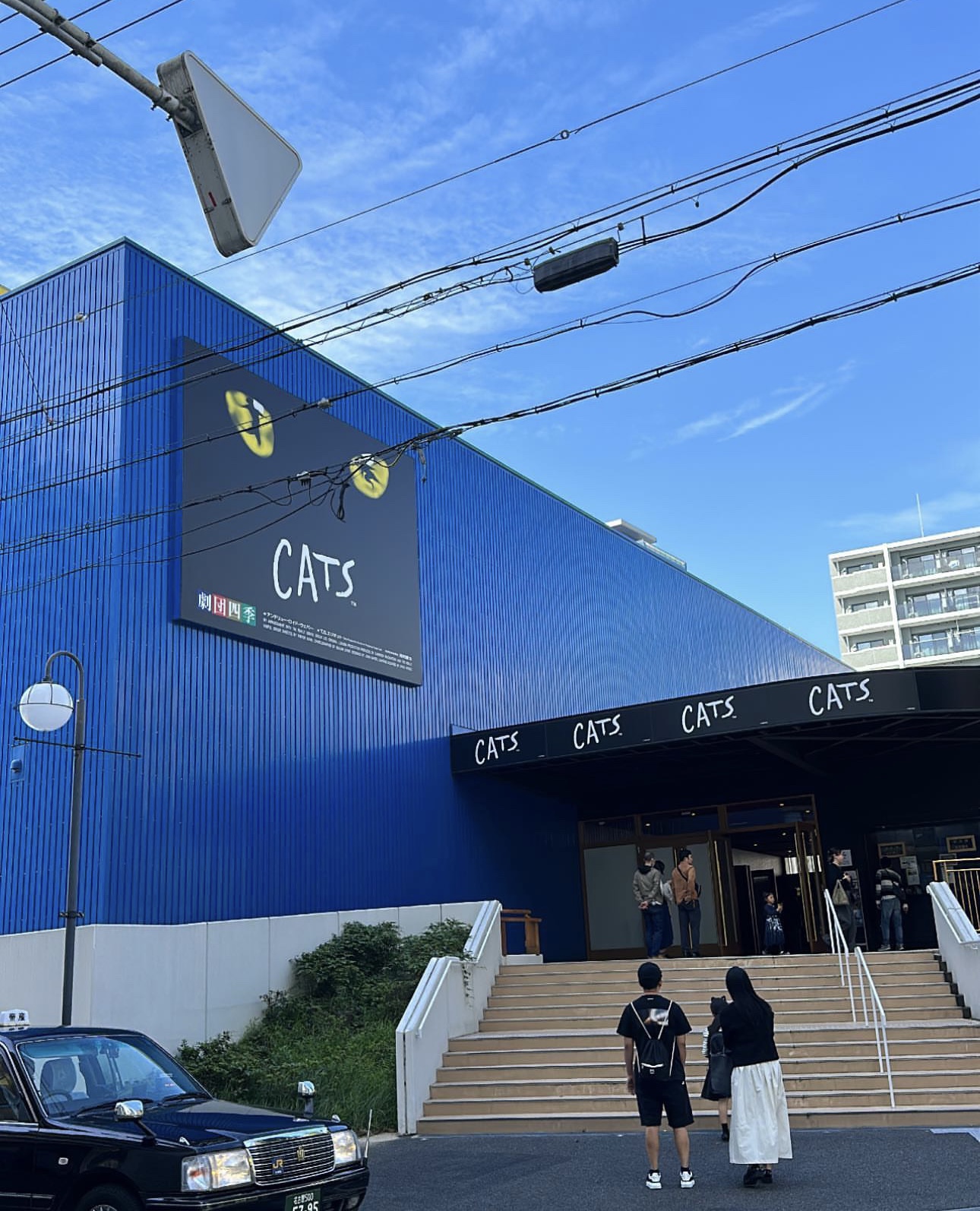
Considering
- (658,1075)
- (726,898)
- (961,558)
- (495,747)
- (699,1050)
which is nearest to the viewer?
(658,1075)

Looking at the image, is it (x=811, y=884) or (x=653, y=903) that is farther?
(x=811, y=884)

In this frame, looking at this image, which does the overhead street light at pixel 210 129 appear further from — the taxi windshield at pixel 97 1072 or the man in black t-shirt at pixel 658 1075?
the man in black t-shirt at pixel 658 1075

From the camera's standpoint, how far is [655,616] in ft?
109

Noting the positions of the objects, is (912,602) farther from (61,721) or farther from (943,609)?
(61,721)

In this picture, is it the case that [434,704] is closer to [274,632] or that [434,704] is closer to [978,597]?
[274,632]

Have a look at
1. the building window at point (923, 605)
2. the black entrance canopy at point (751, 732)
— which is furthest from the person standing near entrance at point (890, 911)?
the building window at point (923, 605)

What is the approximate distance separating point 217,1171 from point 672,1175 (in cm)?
484

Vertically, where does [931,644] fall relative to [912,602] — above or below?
below

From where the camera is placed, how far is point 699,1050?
15383 mm

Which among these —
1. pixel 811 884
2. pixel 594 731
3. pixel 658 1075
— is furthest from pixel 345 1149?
pixel 811 884

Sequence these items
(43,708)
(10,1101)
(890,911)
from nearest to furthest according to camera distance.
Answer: (10,1101)
(43,708)
(890,911)

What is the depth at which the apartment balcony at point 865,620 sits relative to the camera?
96.4 meters

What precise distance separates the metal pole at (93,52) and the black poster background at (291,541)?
1128cm

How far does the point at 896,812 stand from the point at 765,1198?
59.8 ft
